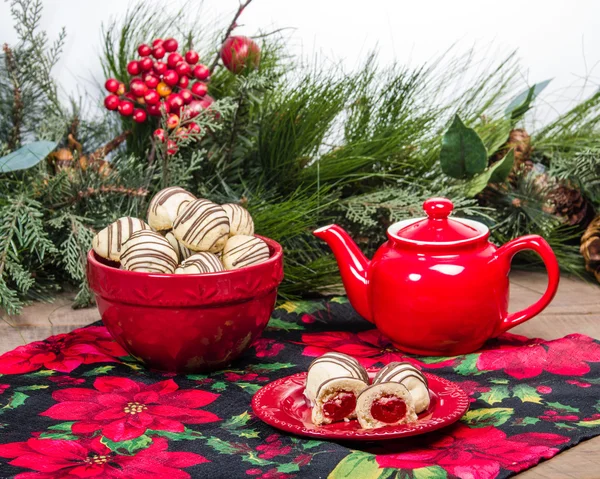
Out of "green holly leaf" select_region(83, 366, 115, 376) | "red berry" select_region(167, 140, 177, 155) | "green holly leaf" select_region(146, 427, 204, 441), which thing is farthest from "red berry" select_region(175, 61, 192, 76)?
"green holly leaf" select_region(146, 427, 204, 441)

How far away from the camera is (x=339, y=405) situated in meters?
0.61

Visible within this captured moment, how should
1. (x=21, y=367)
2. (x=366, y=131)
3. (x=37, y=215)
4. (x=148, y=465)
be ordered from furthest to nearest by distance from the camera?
1. (x=366, y=131)
2. (x=37, y=215)
3. (x=21, y=367)
4. (x=148, y=465)

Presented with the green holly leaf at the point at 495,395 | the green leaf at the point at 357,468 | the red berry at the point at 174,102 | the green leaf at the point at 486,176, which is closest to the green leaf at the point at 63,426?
the green leaf at the point at 357,468

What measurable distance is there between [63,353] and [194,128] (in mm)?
271

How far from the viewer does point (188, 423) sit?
642 mm

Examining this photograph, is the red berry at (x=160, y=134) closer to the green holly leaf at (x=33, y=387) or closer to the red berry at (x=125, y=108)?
the red berry at (x=125, y=108)

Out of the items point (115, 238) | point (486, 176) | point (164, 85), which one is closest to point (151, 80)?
point (164, 85)

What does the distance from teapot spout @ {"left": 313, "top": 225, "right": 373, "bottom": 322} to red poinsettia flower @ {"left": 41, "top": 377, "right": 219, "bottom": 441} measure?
189mm

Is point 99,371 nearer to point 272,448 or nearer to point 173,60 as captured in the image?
point 272,448

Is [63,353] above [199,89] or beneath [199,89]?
beneath

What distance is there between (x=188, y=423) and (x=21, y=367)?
0.20m

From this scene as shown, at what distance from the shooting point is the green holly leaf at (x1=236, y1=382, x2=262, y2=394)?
Result: 0.71m

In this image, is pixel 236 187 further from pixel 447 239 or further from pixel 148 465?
pixel 148 465

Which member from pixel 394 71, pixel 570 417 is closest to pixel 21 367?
pixel 570 417
